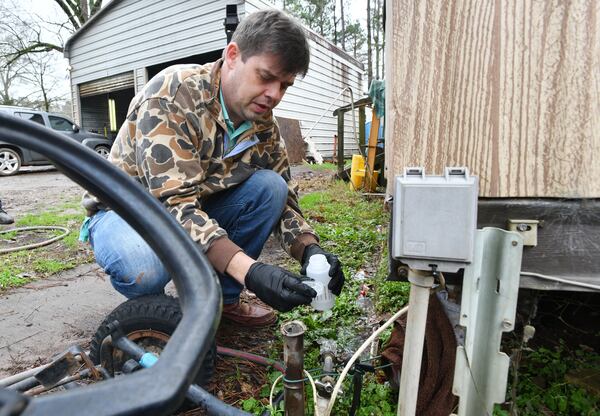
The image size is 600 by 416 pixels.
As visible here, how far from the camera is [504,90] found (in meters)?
0.88

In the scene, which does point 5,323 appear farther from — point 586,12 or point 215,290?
point 586,12

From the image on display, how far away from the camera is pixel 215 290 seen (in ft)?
1.55

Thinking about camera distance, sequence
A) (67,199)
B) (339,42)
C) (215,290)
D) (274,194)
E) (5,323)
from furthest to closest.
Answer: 1. (339,42)
2. (67,199)
3. (5,323)
4. (274,194)
5. (215,290)

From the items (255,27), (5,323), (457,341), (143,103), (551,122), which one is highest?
(255,27)

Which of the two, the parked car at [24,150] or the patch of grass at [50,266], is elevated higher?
the parked car at [24,150]

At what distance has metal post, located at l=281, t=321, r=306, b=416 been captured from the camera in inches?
42.9

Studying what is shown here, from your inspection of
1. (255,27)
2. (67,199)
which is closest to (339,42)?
(67,199)

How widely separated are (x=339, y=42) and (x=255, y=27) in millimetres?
29561

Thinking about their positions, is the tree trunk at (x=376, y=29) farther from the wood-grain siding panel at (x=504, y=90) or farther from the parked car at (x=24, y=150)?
the wood-grain siding panel at (x=504, y=90)

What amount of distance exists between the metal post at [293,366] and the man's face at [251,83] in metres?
0.98

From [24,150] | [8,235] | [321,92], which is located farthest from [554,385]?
[321,92]

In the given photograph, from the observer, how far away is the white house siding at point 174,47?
388 inches

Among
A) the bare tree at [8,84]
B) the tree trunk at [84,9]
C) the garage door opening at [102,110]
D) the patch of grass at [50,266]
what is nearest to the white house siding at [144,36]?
the garage door opening at [102,110]

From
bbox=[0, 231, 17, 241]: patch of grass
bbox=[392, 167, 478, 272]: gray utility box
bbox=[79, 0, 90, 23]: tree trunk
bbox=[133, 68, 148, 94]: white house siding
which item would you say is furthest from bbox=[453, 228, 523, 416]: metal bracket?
bbox=[79, 0, 90, 23]: tree trunk
